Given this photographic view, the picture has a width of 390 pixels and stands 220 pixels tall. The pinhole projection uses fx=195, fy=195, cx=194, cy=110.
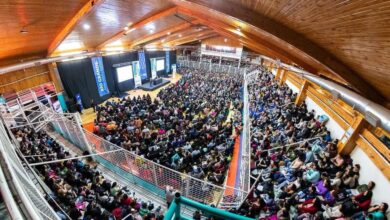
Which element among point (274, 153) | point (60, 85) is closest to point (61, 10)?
point (60, 85)

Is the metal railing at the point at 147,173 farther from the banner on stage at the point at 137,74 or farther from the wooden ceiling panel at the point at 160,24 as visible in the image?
the banner on stage at the point at 137,74

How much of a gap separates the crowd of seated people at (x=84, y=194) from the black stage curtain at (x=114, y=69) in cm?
1054

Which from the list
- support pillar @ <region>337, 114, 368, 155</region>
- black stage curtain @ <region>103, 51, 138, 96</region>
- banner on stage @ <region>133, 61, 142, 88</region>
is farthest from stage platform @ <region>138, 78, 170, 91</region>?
support pillar @ <region>337, 114, 368, 155</region>

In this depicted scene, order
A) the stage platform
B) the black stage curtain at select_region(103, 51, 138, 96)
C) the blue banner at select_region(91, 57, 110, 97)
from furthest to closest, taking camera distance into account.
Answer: the stage platform
the black stage curtain at select_region(103, 51, 138, 96)
the blue banner at select_region(91, 57, 110, 97)

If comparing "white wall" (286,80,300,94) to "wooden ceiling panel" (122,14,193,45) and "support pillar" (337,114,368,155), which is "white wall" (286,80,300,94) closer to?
"support pillar" (337,114,368,155)

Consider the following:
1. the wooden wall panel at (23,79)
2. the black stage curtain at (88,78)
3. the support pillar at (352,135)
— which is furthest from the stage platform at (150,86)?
the support pillar at (352,135)

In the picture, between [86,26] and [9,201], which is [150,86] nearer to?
[86,26]

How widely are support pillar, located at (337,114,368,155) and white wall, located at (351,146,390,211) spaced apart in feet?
0.55

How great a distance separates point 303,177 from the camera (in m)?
5.82

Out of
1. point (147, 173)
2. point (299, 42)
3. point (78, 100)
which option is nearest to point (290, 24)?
point (299, 42)

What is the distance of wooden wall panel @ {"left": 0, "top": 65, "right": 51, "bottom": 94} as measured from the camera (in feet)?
32.2

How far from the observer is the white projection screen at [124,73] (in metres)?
17.8

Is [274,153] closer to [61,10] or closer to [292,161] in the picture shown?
[292,161]

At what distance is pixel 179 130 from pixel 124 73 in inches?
446
